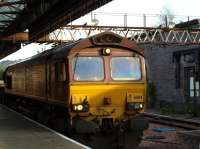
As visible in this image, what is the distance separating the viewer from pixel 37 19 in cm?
2673

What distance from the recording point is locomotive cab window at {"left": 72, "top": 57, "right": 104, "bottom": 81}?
1512cm

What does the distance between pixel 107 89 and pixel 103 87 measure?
124 millimetres

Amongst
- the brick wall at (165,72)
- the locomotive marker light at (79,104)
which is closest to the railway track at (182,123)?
the locomotive marker light at (79,104)

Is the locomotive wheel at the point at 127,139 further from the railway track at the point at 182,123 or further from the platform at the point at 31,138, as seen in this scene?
the railway track at the point at 182,123

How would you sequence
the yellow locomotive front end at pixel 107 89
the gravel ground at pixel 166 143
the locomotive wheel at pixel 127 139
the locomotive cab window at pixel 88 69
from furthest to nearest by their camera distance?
the gravel ground at pixel 166 143 < the locomotive wheel at pixel 127 139 < the locomotive cab window at pixel 88 69 < the yellow locomotive front end at pixel 107 89

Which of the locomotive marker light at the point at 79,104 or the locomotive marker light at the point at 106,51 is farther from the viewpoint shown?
the locomotive marker light at the point at 106,51

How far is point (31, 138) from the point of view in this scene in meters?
14.8

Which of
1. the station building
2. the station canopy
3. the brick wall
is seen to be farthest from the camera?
the brick wall

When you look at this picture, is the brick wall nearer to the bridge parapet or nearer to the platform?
the bridge parapet

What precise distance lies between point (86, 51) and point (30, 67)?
705 centimetres

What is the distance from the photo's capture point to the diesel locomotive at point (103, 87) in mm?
14922

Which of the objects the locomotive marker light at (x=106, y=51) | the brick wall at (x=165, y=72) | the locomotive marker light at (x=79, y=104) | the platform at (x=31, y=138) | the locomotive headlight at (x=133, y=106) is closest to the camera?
the platform at (x=31, y=138)

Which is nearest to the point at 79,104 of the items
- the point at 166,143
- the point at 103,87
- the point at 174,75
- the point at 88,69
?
the point at 103,87

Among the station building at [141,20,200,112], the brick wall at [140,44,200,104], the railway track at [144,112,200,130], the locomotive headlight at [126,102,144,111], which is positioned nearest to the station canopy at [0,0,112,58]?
the railway track at [144,112,200,130]
